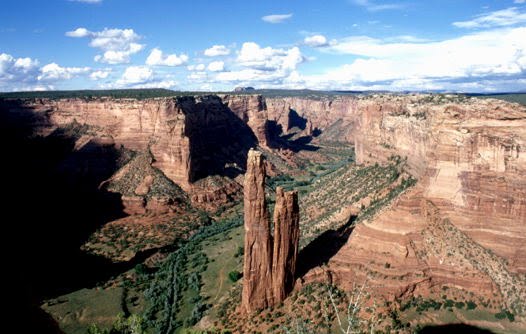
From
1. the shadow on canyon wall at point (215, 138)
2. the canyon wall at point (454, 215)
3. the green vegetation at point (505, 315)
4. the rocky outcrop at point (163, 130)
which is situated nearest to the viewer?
the green vegetation at point (505, 315)

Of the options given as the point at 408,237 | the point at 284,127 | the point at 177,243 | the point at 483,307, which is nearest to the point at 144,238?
the point at 177,243

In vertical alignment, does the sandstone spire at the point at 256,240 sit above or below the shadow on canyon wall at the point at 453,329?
above

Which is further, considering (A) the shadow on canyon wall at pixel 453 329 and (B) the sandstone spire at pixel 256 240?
(B) the sandstone spire at pixel 256 240

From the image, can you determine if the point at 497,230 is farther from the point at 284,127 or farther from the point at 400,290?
the point at 284,127

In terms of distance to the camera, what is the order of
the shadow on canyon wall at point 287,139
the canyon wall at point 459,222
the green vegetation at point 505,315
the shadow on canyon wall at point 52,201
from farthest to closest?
the shadow on canyon wall at point 287,139 → the shadow on canyon wall at point 52,201 → the canyon wall at point 459,222 → the green vegetation at point 505,315

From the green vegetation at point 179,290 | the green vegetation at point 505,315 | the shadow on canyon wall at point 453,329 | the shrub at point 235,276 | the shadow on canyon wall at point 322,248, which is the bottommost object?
the green vegetation at point 179,290

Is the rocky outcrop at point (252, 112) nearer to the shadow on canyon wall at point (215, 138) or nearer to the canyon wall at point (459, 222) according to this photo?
the shadow on canyon wall at point (215, 138)

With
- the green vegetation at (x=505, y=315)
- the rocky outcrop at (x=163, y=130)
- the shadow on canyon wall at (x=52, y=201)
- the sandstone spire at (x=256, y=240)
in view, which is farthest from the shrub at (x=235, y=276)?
the rocky outcrop at (x=163, y=130)

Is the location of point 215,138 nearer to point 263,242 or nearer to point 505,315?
point 263,242
